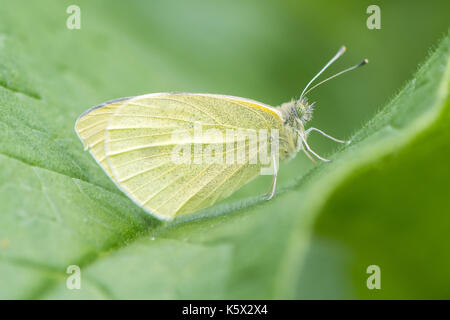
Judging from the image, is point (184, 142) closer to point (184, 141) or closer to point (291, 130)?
point (184, 141)

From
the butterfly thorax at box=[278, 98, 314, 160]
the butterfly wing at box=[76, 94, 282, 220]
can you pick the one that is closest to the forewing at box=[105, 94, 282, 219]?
the butterfly wing at box=[76, 94, 282, 220]

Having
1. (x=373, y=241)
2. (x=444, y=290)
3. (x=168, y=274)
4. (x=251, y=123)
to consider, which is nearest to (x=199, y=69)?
(x=251, y=123)

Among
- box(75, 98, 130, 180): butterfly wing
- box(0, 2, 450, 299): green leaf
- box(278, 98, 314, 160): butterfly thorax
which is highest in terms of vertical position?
box(278, 98, 314, 160): butterfly thorax

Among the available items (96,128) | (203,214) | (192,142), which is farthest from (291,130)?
(96,128)

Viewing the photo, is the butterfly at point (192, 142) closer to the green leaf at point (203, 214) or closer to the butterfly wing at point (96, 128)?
the butterfly wing at point (96, 128)

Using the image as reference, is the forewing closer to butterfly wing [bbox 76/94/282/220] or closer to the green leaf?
butterfly wing [bbox 76/94/282/220]

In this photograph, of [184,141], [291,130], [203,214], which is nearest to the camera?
[203,214]
